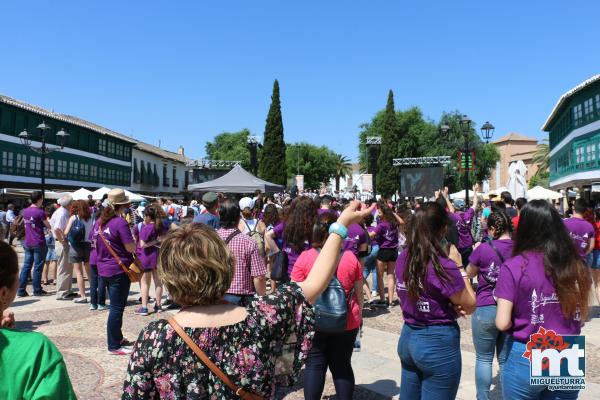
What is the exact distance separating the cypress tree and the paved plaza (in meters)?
40.3

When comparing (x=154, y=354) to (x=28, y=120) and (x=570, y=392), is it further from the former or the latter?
(x=28, y=120)

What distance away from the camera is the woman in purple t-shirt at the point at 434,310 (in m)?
2.76

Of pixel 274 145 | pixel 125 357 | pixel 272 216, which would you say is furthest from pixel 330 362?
pixel 274 145

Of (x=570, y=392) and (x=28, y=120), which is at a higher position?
(x=28, y=120)

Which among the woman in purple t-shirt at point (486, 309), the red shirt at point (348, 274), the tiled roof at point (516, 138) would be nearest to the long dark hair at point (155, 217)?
the red shirt at point (348, 274)

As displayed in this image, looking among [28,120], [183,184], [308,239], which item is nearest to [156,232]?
[308,239]

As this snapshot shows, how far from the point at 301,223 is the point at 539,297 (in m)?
2.25

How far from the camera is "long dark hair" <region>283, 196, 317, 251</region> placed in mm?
4312

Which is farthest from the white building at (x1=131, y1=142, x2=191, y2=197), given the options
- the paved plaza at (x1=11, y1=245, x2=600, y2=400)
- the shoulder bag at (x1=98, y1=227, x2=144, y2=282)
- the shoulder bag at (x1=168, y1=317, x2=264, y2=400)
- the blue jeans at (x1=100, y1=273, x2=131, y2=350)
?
the shoulder bag at (x1=168, y1=317, x2=264, y2=400)

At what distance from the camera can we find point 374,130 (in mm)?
55438

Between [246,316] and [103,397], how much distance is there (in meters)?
3.45

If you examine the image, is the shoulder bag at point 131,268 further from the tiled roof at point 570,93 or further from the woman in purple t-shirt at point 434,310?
the tiled roof at point 570,93

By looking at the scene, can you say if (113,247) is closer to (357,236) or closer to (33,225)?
(357,236)

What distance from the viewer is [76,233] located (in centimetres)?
841
